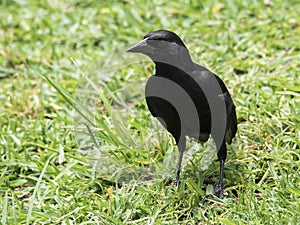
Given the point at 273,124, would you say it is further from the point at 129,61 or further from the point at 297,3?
the point at 297,3

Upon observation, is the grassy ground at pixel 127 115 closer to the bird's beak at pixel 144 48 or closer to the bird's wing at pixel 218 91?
the bird's wing at pixel 218 91

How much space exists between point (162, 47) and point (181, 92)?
322 millimetres

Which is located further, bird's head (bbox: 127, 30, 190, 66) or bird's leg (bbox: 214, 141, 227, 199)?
bird's leg (bbox: 214, 141, 227, 199)

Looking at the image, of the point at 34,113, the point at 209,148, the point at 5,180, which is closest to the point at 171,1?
the point at 34,113

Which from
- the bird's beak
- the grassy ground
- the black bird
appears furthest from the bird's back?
the grassy ground

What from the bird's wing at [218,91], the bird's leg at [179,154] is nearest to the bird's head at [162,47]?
the bird's wing at [218,91]

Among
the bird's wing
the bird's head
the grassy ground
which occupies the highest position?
the bird's head

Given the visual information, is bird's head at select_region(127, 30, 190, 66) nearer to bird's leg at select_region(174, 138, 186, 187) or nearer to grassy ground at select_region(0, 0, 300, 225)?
bird's leg at select_region(174, 138, 186, 187)

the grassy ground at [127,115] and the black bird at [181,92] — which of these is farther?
the grassy ground at [127,115]

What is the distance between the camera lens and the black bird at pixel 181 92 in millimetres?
3760

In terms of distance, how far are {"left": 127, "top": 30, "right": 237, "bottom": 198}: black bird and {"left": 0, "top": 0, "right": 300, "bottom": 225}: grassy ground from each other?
1.39 ft

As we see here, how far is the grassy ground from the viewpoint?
3.94m

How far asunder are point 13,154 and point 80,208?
103 cm

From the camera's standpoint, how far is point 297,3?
6.43 metres
